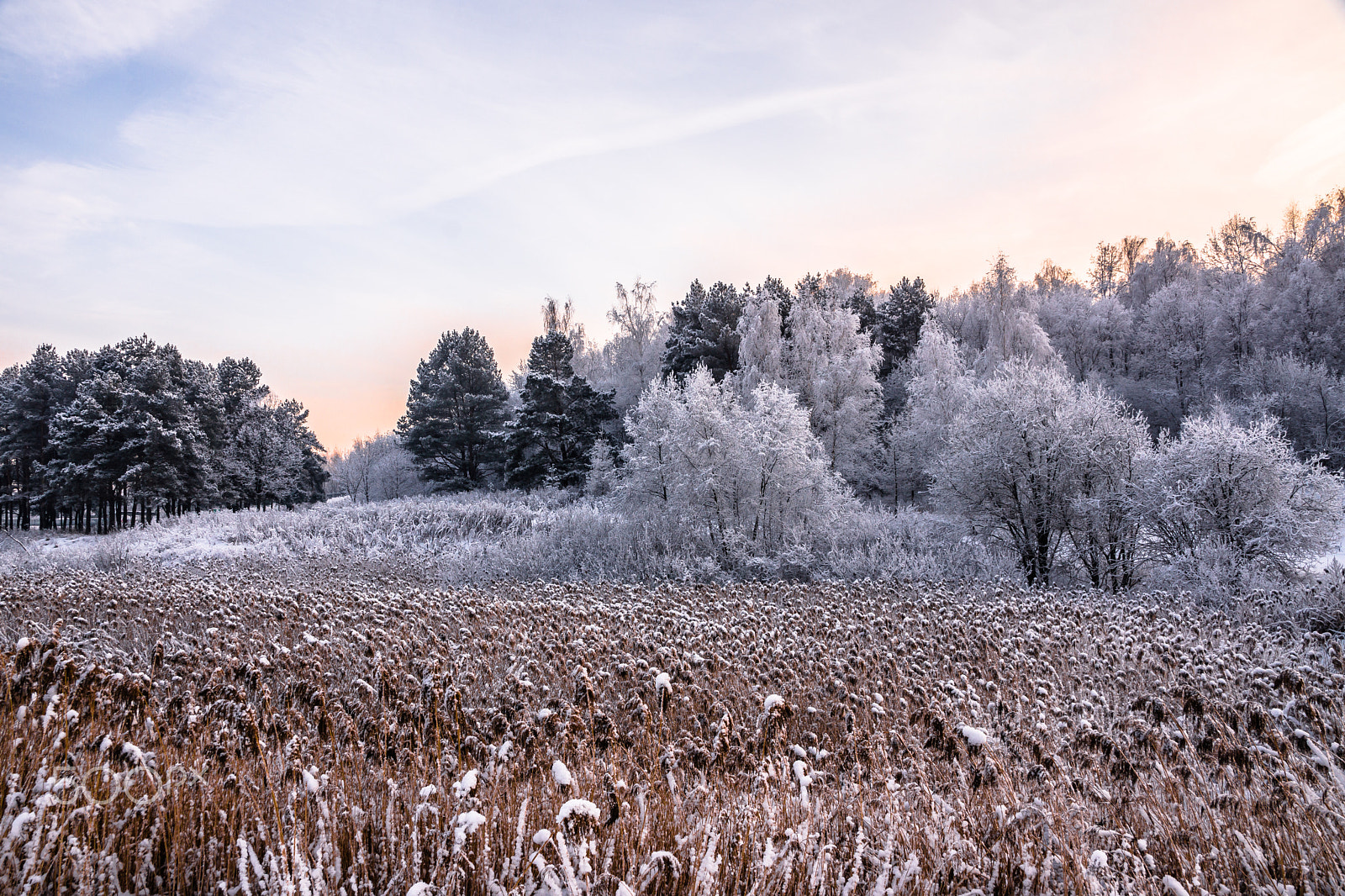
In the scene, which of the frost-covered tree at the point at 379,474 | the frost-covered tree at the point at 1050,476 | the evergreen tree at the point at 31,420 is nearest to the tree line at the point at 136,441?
the evergreen tree at the point at 31,420

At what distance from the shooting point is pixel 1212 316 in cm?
3878

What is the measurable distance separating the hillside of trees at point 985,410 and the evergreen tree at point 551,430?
0.15 metres

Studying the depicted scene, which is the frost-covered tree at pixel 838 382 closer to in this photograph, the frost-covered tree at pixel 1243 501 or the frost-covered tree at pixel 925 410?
the frost-covered tree at pixel 925 410

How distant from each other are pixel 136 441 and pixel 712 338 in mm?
30199

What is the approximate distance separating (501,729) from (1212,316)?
48923 mm

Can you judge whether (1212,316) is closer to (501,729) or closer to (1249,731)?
(1249,731)

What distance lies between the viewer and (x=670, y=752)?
3.67 m

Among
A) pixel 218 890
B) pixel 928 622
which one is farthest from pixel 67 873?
pixel 928 622

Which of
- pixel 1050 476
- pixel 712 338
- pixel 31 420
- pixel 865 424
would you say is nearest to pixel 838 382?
pixel 865 424

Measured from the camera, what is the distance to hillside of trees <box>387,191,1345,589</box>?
12.7m

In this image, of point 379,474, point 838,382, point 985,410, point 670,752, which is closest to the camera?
point 670,752

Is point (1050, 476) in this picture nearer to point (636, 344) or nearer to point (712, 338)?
point (712, 338)

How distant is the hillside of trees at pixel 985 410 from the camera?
12.7m

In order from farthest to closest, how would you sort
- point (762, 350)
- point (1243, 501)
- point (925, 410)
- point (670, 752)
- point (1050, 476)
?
point (762, 350) < point (925, 410) < point (1050, 476) < point (1243, 501) < point (670, 752)
